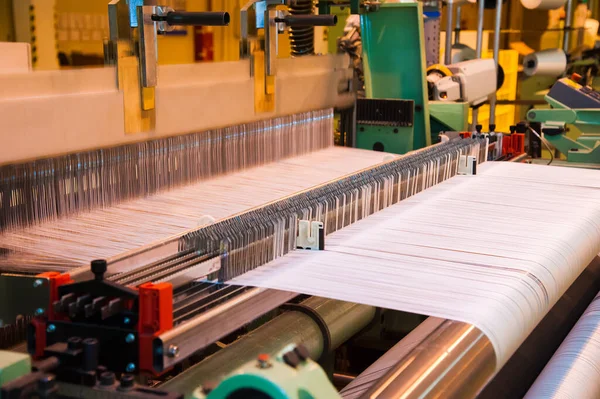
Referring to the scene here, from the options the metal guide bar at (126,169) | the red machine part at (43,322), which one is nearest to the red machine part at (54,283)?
the red machine part at (43,322)

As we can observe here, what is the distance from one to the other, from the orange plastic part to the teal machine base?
0.13m

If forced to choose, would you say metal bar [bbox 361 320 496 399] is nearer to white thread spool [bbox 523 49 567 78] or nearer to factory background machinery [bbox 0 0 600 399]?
factory background machinery [bbox 0 0 600 399]

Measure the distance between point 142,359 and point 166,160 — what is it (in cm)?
129

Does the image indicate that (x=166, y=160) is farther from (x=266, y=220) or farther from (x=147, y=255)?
(x=147, y=255)

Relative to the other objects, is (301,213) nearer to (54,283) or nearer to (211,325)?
(211,325)

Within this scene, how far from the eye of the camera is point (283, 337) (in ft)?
6.11

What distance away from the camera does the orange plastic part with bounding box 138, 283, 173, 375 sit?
118cm

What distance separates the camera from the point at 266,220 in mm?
1773

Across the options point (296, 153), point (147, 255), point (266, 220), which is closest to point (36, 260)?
point (147, 255)

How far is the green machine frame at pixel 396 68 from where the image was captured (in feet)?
11.3

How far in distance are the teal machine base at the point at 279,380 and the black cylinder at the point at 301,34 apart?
245 centimetres

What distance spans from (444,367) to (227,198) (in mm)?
1107

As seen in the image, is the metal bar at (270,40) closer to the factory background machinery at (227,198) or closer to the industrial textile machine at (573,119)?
the factory background machinery at (227,198)

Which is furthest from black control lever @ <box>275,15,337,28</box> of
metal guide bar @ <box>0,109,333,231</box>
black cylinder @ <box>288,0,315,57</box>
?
black cylinder @ <box>288,0,315,57</box>
